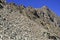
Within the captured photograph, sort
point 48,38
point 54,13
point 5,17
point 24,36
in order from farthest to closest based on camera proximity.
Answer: point 54,13
point 48,38
point 5,17
point 24,36

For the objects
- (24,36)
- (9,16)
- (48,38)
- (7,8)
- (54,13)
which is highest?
(54,13)

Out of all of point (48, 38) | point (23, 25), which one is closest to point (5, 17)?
point (23, 25)

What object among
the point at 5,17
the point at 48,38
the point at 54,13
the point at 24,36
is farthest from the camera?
the point at 54,13

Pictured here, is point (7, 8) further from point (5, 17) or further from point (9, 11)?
point (5, 17)

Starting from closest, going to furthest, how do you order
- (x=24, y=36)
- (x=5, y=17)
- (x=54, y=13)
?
(x=24, y=36), (x=5, y=17), (x=54, y=13)

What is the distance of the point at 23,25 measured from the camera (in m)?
20.5

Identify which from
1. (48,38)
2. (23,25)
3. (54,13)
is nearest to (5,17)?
(23,25)

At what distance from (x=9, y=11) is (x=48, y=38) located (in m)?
5.15

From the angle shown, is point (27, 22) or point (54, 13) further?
point (54, 13)

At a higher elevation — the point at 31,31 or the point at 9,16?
the point at 9,16

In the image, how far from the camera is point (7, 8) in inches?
880

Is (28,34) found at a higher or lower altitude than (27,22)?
lower

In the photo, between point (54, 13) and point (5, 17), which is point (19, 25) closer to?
point (5, 17)

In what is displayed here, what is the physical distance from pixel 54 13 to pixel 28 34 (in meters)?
20.8
